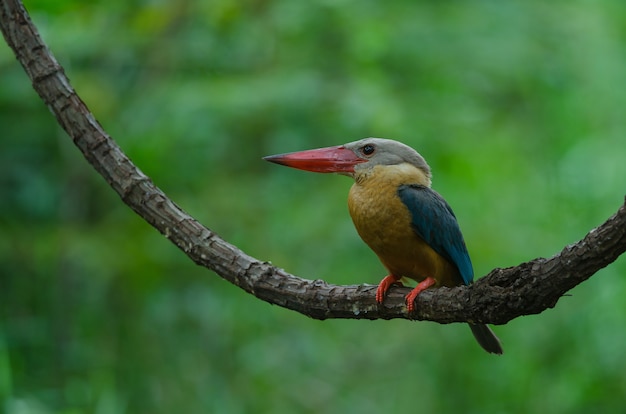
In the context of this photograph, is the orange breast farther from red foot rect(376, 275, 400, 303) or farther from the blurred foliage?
the blurred foliage

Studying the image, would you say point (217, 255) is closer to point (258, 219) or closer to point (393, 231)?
point (393, 231)

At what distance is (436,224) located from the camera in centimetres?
281

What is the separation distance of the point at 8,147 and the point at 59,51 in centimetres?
80

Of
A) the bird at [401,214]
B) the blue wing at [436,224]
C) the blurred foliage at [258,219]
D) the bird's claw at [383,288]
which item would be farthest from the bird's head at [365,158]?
the blurred foliage at [258,219]

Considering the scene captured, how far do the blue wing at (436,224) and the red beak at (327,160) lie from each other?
25cm

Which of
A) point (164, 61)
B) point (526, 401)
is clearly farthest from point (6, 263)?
point (526, 401)

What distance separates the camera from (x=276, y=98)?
4.40 m

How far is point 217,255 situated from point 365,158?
772 mm

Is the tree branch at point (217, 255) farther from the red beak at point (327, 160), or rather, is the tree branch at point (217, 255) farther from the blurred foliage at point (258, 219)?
the blurred foliage at point (258, 219)

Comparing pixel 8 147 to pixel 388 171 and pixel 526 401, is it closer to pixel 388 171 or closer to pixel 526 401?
pixel 388 171

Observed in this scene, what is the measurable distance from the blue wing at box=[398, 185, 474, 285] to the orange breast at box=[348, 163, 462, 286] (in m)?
0.02

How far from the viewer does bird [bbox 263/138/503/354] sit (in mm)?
2818

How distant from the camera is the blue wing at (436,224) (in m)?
2.81

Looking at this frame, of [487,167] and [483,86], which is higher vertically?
[483,86]
